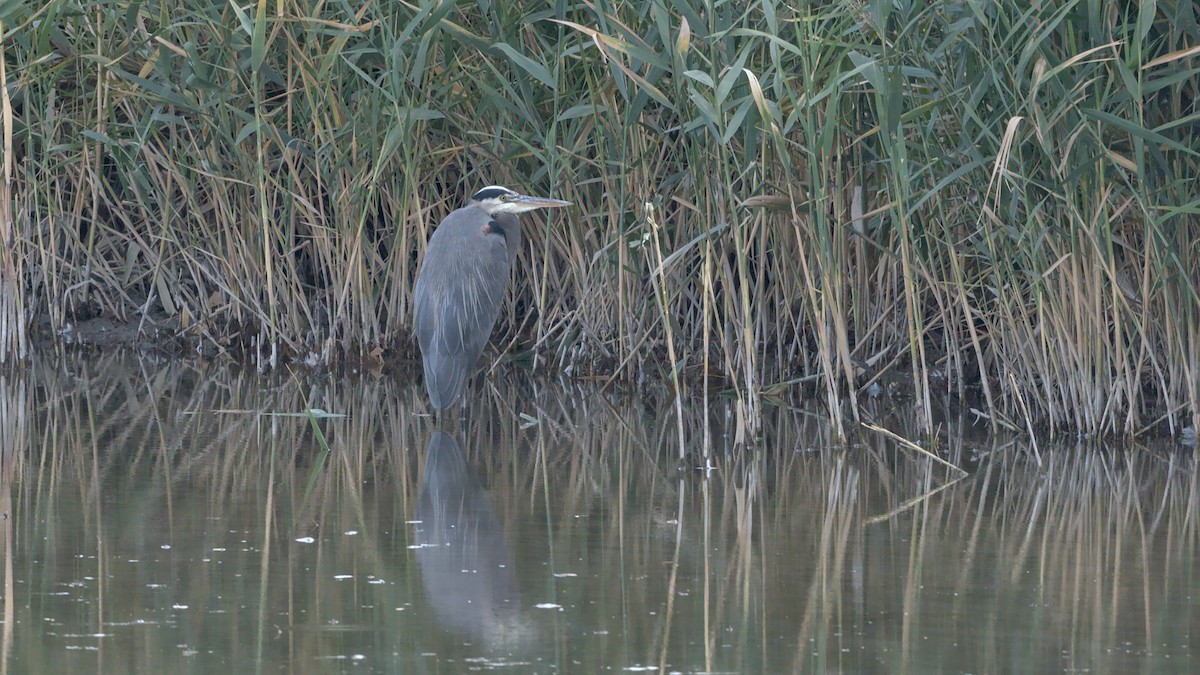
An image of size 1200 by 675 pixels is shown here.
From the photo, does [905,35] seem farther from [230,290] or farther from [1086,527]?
[230,290]

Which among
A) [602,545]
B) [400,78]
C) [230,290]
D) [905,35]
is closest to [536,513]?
[602,545]

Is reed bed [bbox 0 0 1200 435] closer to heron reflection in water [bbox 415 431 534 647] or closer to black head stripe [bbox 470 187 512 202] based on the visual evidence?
black head stripe [bbox 470 187 512 202]

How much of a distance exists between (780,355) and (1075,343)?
45.9 inches

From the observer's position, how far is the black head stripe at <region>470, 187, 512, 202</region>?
19.5ft

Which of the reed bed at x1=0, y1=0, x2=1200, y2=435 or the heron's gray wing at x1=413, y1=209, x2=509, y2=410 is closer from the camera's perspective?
the reed bed at x1=0, y1=0, x2=1200, y2=435

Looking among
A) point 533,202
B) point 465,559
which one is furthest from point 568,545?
point 533,202

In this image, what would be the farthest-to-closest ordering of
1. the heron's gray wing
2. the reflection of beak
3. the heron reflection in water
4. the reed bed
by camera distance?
the reflection of beak < the heron's gray wing < the reed bed < the heron reflection in water

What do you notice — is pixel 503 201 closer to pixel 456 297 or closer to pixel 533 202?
pixel 533 202

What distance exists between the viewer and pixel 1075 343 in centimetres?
509

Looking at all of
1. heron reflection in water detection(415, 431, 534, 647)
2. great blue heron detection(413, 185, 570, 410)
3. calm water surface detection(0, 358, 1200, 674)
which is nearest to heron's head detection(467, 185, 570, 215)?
great blue heron detection(413, 185, 570, 410)

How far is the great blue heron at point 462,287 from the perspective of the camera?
5.70 metres

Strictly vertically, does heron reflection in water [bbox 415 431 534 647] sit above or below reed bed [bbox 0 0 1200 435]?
below

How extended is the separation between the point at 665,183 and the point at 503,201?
63 centimetres

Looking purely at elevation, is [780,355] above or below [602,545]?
above
